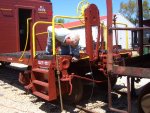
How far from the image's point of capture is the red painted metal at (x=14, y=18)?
9844 millimetres

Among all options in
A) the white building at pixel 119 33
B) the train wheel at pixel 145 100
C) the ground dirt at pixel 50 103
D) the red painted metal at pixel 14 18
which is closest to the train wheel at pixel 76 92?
the ground dirt at pixel 50 103

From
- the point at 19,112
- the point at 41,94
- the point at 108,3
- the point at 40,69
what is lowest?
the point at 19,112

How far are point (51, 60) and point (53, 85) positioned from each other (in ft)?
1.66

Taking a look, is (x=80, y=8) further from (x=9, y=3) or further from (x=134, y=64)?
(x=9, y=3)

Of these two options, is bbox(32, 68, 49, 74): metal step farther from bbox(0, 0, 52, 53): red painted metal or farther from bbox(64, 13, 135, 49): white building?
bbox(0, 0, 52, 53): red painted metal

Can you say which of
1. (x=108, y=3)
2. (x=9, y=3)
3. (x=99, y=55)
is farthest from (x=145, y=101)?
(x=9, y=3)

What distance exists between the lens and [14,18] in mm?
10172

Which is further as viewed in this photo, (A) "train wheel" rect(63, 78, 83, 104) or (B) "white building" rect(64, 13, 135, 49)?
(B) "white building" rect(64, 13, 135, 49)

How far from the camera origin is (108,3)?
4.61m

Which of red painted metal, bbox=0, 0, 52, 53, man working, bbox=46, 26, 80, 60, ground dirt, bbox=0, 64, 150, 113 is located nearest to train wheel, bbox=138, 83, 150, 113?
ground dirt, bbox=0, 64, 150, 113

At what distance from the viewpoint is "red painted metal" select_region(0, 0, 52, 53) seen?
32.3 ft

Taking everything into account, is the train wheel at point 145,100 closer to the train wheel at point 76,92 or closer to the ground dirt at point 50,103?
the ground dirt at point 50,103

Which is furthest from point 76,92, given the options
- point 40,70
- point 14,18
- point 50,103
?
point 14,18

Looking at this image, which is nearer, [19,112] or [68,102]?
[19,112]
